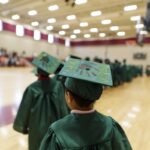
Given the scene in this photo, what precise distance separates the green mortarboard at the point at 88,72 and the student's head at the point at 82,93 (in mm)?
28

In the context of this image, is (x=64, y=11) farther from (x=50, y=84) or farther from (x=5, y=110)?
(x=50, y=84)

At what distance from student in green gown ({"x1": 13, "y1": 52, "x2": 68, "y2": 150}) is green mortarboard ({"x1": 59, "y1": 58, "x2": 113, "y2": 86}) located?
1.02 meters

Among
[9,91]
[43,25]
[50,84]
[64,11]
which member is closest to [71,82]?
[50,84]

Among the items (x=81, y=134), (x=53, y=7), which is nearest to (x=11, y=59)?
(x=53, y=7)

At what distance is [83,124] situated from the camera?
124cm

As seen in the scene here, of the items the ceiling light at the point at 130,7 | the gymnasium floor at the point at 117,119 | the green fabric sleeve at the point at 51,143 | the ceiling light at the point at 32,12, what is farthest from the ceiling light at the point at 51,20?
the green fabric sleeve at the point at 51,143

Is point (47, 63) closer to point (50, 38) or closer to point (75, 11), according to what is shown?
point (75, 11)

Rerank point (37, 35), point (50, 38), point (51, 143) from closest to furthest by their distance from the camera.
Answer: point (51, 143) < point (37, 35) < point (50, 38)

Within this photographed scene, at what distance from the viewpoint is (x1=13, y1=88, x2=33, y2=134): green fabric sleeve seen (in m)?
2.45

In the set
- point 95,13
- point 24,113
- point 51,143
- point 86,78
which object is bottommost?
point 24,113

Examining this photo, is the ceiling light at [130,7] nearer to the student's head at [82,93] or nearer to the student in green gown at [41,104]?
the student in green gown at [41,104]

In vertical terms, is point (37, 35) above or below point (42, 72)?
above

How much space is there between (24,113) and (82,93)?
140cm

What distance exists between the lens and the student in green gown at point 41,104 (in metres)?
2.43
